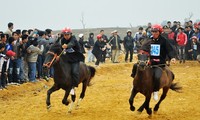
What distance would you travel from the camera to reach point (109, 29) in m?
64.9

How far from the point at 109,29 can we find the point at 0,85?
157 feet

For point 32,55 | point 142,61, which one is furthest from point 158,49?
point 32,55

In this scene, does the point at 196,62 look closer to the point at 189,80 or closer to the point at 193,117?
the point at 189,80

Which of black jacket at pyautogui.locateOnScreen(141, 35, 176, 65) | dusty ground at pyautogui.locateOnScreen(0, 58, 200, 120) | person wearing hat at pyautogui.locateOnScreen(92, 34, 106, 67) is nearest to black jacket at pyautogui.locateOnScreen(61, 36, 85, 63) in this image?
dusty ground at pyautogui.locateOnScreen(0, 58, 200, 120)

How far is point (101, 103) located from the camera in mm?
15898

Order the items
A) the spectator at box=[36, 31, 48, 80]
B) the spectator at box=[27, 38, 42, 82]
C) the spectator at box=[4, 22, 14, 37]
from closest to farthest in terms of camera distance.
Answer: the spectator at box=[4, 22, 14, 37] < the spectator at box=[27, 38, 42, 82] < the spectator at box=[36, 31, 48, 80]

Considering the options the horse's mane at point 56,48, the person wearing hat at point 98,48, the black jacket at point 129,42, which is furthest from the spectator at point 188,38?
the horse's mane at point 56,48

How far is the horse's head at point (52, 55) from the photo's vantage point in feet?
42.1

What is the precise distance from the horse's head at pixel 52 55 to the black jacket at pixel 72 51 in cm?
51

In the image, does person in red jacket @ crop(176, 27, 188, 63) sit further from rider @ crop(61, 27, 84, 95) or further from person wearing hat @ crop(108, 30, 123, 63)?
rider @ crop(61, 27, 84, 95)

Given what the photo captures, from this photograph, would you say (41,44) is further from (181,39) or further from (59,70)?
(181,39)

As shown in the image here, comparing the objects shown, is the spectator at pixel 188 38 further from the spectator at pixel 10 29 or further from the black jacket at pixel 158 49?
the black jacket at pixel 158 49

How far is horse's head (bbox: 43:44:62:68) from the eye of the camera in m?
12.8

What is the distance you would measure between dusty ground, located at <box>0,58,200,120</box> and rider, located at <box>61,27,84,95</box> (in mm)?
1232
